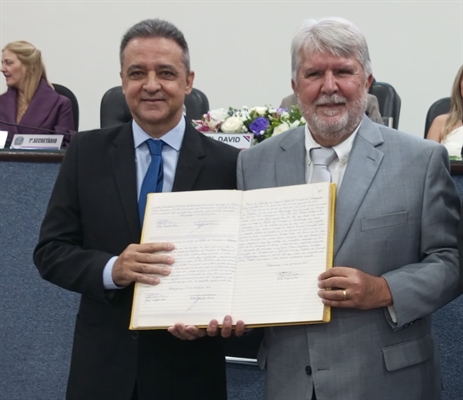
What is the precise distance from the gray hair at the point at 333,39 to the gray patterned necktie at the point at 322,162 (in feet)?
0.71

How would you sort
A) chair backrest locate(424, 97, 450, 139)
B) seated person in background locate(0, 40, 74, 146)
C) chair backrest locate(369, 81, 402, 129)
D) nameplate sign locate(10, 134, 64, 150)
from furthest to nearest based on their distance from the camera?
1. seated person in background locate(0, 40, 74, 146)
2. chair backrest locate(424, 97, 450, 139)
3. chair backrest locate(369, 81, 402, 129)
4. nameplate sign locate(10, 134, 64, 150)

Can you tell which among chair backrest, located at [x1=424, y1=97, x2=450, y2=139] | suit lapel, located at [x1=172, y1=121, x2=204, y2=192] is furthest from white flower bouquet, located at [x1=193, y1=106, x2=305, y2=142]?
chair backrest, located at [x1=424, y1=97, x2=450, y2=139]

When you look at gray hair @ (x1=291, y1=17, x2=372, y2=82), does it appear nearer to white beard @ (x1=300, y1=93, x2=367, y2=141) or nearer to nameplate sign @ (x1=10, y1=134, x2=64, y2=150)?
white beard @ (x1=300, y1=93, x2=367, y2=141)

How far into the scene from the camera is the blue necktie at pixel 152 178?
1.94 meters

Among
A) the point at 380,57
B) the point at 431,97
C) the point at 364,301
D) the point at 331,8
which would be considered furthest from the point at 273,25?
the point at 364,301

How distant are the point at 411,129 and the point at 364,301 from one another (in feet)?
14.1

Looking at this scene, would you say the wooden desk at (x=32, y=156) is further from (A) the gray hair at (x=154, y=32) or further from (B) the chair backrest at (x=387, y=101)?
(B) the chair backrest at (x=387, y=101)

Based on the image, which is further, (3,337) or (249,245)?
(3,337)

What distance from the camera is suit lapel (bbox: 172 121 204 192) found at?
193 centimetres

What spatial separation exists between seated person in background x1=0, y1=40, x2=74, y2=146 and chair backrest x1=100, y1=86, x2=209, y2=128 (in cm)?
65

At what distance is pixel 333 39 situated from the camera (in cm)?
176

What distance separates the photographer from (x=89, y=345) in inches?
76.1

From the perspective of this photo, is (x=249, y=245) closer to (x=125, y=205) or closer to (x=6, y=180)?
(x=125, y=205)

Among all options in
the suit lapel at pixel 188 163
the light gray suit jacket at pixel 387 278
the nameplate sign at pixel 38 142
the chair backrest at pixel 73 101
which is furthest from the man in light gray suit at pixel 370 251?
the chair backrest at pixel 73 101
